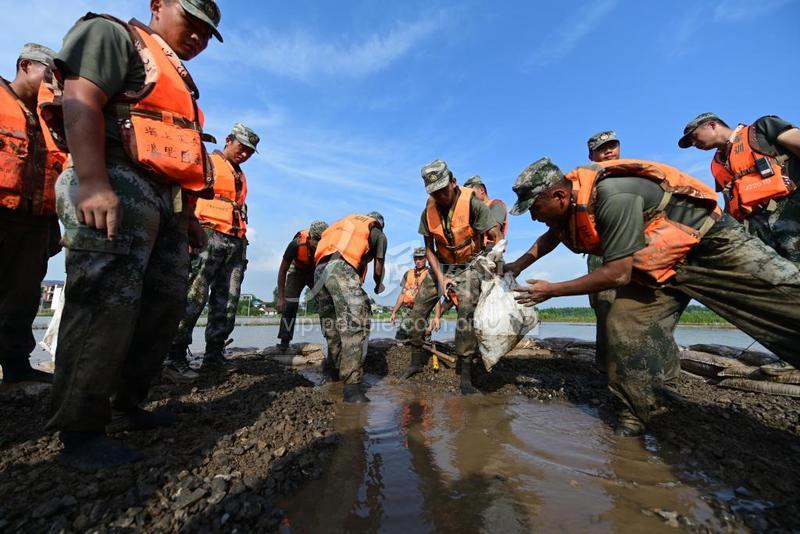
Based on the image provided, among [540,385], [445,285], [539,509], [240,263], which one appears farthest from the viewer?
[240,263]

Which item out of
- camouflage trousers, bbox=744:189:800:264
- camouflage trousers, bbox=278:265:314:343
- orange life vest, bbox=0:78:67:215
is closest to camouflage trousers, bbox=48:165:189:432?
orange life vest, bbox=0:78:67:215

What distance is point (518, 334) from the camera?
12.3 feet

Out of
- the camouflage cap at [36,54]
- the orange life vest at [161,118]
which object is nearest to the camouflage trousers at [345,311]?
the orange life vest at [161,118]

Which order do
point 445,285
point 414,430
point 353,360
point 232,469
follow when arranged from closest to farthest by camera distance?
point 232,469 < point 414,430 < point 353,360 < point 445,285

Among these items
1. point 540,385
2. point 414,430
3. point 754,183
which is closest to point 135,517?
point 414,430

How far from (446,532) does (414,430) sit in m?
1.29

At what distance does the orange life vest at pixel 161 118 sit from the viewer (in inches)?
71.1

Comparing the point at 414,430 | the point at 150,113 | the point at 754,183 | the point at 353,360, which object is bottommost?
the point at 414,430

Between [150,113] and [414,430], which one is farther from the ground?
[150,113]

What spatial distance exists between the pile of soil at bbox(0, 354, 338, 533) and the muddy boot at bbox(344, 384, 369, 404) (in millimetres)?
607

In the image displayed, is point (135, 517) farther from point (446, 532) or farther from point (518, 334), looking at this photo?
point (518, 334)

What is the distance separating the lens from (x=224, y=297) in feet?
16.6

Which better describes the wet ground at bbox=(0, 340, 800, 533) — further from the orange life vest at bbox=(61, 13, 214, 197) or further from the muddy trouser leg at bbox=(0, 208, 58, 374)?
the orange life vest at bbox=(61, 13, 214, 197)

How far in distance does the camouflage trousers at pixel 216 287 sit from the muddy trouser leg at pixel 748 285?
4584mm
